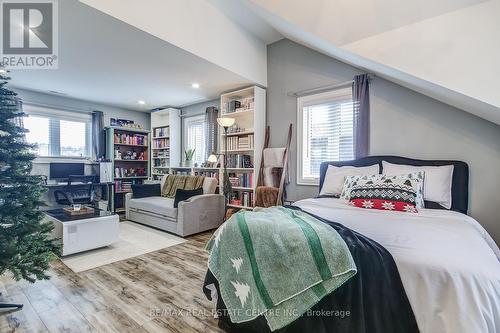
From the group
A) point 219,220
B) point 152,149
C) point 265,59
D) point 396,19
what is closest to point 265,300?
point 396,19

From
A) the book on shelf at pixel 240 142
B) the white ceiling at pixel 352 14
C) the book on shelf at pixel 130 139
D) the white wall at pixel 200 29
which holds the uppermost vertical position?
the white wall at pixel 200 29

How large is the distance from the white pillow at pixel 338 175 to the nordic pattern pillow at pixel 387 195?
434mm

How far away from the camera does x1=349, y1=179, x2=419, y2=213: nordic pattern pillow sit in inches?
84.4

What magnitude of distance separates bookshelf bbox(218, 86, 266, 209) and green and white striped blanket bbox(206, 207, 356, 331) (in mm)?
2683

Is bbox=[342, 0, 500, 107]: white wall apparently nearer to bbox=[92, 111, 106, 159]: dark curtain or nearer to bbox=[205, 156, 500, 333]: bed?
bbox=[205, 156, 500, 333]: bed

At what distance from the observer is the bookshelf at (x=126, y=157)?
530 centimetres

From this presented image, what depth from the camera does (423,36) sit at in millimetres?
1988

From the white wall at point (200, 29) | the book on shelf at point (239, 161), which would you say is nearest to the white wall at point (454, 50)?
the white wall at point (200, 29)

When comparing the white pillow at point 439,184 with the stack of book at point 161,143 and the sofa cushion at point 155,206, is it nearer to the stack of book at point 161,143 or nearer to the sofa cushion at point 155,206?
the sofa cushion at point 155,206

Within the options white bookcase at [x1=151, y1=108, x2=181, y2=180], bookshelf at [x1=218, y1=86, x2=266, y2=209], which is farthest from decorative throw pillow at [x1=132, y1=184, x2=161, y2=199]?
bookshelf at [x1=218, y1=86, x2=266, y2=209]

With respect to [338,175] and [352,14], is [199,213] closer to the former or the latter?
[338,175]

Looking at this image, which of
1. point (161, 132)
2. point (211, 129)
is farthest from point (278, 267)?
point (161, 132)

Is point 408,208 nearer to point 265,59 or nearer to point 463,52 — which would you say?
Result: point 463,52

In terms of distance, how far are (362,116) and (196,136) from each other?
360cm
